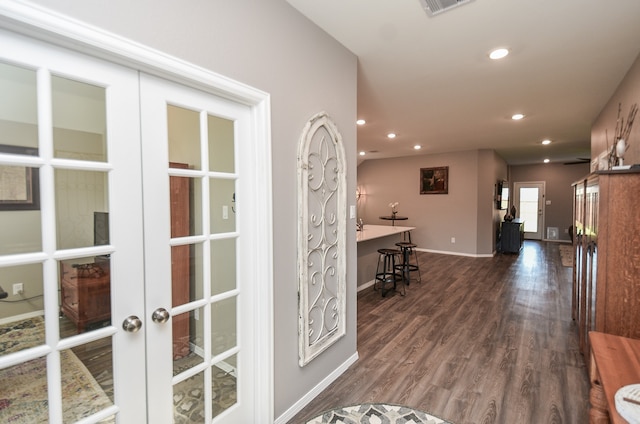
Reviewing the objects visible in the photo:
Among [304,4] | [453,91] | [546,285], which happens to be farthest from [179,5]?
[546,285]

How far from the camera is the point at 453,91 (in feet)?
10.9

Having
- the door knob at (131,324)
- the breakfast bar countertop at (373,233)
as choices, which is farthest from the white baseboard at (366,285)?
the door knob at (131,324)

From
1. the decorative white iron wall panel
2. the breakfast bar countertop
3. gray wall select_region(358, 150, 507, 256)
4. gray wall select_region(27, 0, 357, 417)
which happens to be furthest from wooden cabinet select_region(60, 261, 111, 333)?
gray wall select_region(358, 150, 507, 256)

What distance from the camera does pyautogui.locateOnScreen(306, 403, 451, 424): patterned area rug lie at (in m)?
1.89

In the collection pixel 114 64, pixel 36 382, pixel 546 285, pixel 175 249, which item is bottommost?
pixel 546 285

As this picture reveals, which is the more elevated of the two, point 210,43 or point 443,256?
point 210,43

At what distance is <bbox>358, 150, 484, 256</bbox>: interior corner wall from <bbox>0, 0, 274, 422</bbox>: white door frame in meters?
6.67

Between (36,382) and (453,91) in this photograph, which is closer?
(36,382)

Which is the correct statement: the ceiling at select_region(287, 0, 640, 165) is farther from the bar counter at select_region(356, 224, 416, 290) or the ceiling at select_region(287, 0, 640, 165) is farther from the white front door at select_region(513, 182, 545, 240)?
the white front door at select_region(513, 182, 545, 240)

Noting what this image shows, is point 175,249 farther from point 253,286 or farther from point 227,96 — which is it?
point 227,96

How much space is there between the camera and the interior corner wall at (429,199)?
7.16 meters

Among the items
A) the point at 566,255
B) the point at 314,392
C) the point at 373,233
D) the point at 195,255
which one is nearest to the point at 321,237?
the point at 195,255

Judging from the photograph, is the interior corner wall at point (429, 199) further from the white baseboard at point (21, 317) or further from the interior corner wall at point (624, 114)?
the white baseboard at point (21, 317)

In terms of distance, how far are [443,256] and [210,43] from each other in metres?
7.07
